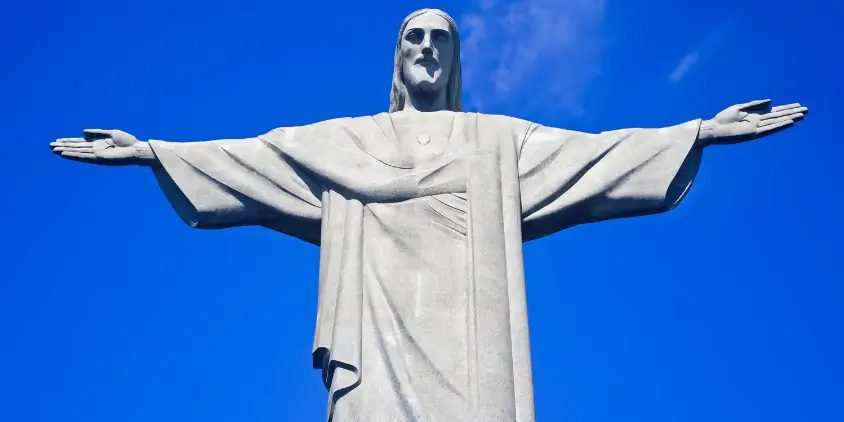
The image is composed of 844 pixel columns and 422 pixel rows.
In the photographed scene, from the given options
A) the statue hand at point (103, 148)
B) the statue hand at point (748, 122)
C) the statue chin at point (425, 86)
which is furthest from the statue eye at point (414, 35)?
the statue hand at point (748, 122)

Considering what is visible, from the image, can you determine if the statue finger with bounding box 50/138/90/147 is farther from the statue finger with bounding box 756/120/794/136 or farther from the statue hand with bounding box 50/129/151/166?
the statue finger with bounding box 756/120/794/136

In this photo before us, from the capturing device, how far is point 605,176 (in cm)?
1562

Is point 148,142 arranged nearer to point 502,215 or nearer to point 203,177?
point 203,177

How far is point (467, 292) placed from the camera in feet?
47.4

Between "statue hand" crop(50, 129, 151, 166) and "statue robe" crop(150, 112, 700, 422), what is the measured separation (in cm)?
27

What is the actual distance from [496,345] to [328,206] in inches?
103

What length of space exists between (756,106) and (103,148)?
23.9 ft

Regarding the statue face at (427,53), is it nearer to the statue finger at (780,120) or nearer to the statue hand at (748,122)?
the statue hand at (748,122)

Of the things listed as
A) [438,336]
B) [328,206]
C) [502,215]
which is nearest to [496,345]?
[438,336]

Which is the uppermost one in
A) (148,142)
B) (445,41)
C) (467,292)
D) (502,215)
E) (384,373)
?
(445,41)

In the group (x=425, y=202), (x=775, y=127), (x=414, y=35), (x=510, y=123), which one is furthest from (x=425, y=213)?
(x=775, y=127)

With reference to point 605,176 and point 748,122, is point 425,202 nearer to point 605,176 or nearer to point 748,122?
point 605,176

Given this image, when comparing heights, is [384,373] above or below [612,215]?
below

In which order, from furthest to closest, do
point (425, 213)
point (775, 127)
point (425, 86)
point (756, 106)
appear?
1. point (425, 86)
2. point (756, 106)
3. point (775, 127)
4. point (425, 213)
